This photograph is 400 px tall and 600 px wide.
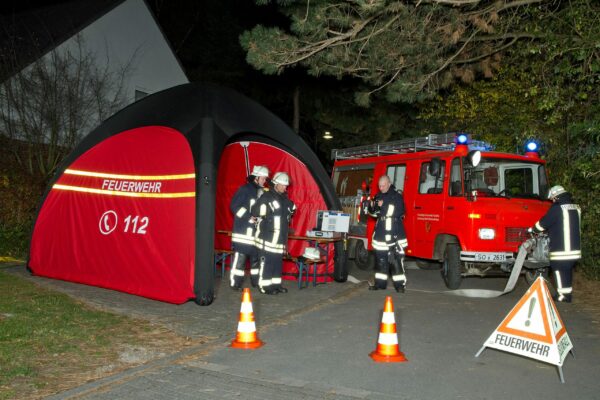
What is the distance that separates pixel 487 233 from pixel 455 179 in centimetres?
117

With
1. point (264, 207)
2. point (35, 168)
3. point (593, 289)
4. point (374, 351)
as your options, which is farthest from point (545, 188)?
point (35, 168)

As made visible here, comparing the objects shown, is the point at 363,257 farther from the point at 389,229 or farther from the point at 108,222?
the point at 108,222

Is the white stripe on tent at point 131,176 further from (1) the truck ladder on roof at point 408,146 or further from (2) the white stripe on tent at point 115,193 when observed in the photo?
(1) the truck ladder on roof at point 408,146

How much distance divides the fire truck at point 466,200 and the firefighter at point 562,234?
76cm

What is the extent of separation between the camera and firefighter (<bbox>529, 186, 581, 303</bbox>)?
9.73 m

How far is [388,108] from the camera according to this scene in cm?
2322

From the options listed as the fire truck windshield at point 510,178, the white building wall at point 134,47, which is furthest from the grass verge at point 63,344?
the white building wall at point 134,47

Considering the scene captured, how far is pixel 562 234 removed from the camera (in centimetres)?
975

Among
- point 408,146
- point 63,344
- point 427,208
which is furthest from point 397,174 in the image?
point 63,344

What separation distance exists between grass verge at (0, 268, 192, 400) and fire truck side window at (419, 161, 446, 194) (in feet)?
19.4

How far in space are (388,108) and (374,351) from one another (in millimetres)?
17555

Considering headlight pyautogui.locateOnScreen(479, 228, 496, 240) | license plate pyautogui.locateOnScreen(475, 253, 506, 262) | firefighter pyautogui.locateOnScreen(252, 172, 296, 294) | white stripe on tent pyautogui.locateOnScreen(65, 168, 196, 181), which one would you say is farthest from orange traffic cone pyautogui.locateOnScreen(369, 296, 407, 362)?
headlight pyautogui.locateOnScreen(479, 228, 496, 240)

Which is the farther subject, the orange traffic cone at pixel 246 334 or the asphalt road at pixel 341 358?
the orange traffic cone at pixel 246 334

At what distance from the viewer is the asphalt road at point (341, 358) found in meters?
5.38
